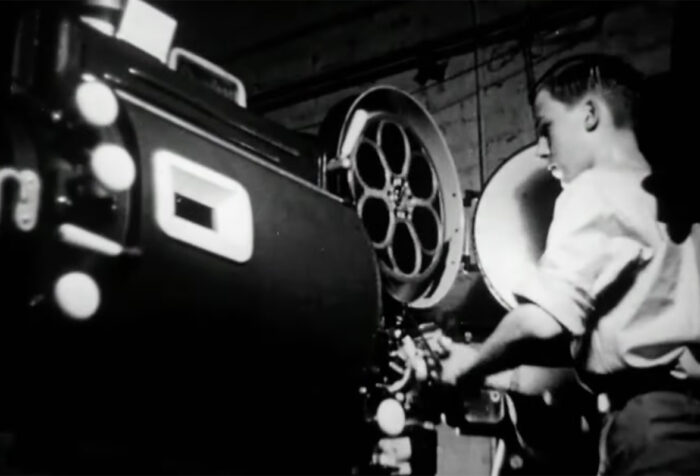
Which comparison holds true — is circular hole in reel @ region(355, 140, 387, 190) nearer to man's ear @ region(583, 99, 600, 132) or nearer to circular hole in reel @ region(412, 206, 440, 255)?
circular hole in reel @ region(412, 206, 440, 255)

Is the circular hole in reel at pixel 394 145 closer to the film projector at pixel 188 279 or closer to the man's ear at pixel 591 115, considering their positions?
the film projector at pixel 188 279

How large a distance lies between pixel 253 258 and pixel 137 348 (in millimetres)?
354

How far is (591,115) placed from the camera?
2.52 meters

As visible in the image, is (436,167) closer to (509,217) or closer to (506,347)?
(509,217)

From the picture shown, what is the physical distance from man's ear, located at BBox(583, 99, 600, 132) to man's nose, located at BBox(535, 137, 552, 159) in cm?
15

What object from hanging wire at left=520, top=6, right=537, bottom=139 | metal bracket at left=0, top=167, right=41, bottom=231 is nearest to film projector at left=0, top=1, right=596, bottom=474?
metal bracket at left=0, top=167, right=41, bottom=231

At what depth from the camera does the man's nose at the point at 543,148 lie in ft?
8.65

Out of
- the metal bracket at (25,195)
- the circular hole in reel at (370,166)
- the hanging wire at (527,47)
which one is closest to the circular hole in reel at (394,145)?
the circular hole in reel at (370,166)

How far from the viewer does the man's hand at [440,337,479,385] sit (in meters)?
2.29

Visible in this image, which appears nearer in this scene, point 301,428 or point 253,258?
point 253,258

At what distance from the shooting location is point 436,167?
277 centimetres

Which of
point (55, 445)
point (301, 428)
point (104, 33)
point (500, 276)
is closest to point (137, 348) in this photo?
point (55, 445)

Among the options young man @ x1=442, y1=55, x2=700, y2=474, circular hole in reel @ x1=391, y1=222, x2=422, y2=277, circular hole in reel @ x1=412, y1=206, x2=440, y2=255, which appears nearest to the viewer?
young man @ x1=442, y1=55, x2=700, y2=474

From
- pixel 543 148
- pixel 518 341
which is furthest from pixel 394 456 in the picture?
pixel 543 148
